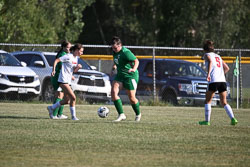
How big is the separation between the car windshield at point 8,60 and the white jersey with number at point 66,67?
27.4 feet

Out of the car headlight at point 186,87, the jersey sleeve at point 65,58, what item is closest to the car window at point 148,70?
the car headlight at point 186,87

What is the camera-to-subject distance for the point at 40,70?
22.4 m

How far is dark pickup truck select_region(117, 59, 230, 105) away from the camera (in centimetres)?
2214

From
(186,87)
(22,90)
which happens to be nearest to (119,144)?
(22,90)

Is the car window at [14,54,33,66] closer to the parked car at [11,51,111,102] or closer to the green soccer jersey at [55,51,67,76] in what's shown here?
the parked car at [11,51,111,102]

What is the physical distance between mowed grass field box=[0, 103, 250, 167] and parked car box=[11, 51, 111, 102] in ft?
29.2

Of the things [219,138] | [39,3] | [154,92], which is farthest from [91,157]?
[39,3]

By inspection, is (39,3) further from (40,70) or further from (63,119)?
(63,119)

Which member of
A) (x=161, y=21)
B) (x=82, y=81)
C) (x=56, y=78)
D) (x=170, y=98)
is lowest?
(x=170, y=98)

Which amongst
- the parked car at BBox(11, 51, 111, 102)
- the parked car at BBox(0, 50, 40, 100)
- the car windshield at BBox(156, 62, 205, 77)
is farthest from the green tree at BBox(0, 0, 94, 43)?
the car windshield at BBox(156, 62, 205, 77)

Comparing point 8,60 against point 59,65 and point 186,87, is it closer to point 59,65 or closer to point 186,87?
point 186,87

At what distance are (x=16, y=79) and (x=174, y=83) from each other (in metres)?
5.54

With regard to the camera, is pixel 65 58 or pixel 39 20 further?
pixel 39 20

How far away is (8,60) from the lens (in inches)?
861
